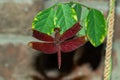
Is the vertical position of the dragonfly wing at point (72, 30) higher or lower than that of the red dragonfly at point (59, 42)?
higher

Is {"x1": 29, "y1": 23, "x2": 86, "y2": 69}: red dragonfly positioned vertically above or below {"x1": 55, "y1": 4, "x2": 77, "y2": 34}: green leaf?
below

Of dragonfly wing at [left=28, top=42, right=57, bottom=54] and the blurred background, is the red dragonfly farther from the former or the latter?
the blurred background

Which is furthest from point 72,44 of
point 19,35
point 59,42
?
point 19,35

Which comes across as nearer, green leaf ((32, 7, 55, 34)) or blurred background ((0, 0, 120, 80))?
green leaf ((32, 7, 55, 34))

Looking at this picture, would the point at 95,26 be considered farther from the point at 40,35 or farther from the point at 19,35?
the point at 19,35

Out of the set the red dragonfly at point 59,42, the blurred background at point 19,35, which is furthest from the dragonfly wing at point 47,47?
the blurred background at point 19,35

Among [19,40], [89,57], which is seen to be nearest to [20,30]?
[19,40]

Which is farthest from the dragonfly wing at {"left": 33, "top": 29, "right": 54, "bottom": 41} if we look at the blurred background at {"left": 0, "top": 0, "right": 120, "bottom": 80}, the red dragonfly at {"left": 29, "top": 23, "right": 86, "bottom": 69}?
the blurred background at {"left": 0, "top": 0, "right": 120, "bottom": 80}

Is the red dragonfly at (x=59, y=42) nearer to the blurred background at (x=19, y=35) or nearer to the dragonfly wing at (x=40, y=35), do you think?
the dragonfly wing at (x=40, y=35)
